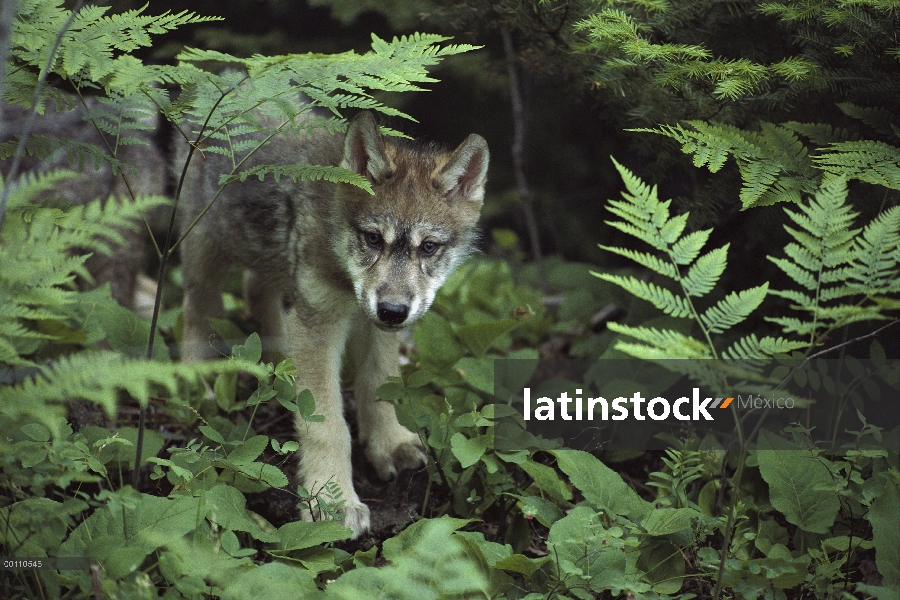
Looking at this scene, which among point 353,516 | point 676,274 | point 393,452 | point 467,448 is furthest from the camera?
point 393,452

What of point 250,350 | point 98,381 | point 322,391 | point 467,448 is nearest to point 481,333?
point 322,391

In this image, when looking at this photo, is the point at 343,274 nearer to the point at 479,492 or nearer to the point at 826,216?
the point at 479,492

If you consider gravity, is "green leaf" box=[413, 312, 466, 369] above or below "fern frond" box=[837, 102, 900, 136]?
below

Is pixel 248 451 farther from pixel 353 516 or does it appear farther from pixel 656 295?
pixel 656 295

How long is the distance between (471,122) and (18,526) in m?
6.98

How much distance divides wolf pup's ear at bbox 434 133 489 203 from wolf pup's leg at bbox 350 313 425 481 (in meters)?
0.89

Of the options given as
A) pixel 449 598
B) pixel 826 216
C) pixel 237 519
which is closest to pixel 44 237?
Answer: pixel 237 519

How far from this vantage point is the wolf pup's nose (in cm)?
376

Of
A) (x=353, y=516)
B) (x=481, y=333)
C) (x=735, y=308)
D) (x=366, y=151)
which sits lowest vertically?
(x=353, y=516)

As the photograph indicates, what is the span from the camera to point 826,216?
2.70 m

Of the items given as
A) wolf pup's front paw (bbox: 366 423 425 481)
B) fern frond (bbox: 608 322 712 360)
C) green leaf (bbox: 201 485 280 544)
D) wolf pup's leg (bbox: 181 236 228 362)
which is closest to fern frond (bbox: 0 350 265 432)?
green leaf (bbox: 201 485 280 544)

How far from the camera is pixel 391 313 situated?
377 centimetres

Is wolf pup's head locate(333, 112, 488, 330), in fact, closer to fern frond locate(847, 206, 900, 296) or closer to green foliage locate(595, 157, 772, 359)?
green foliage locate(595, 157, 772, 359)

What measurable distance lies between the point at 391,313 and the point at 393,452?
100 centimetres
